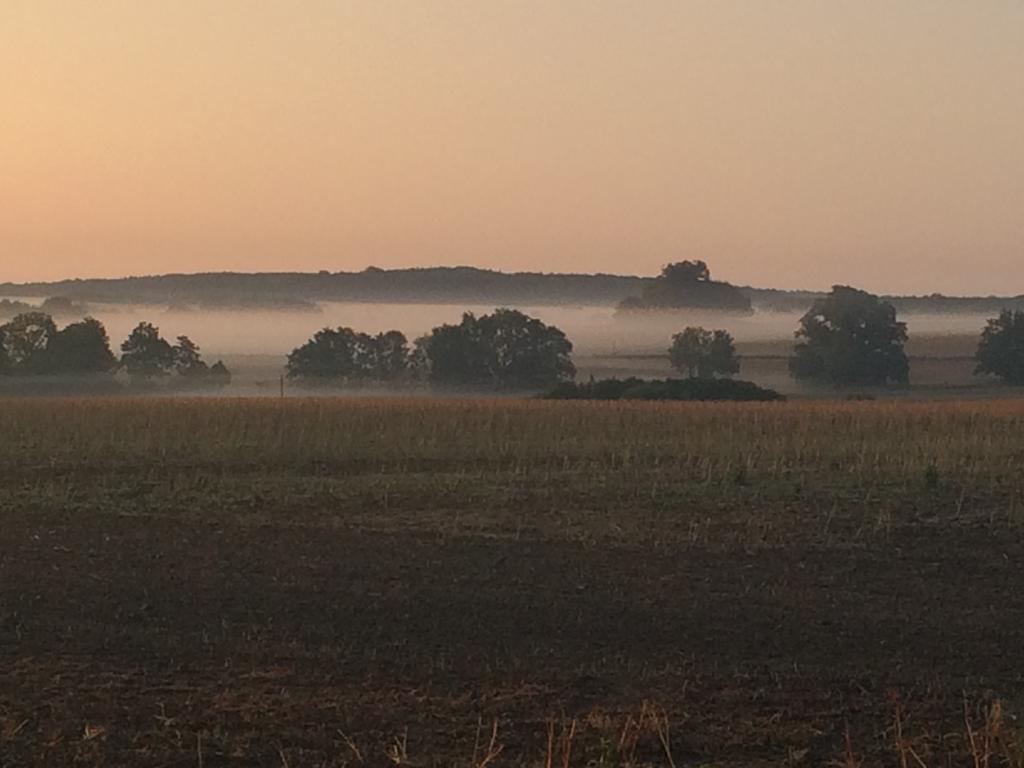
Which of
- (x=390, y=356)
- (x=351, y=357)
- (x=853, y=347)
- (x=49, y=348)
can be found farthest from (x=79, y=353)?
(x=853, y=347)

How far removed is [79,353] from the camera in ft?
226

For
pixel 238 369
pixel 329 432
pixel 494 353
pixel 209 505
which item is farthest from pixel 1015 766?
pixel 238 369

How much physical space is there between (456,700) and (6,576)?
5938 mm

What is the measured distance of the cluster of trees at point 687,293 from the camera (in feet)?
317

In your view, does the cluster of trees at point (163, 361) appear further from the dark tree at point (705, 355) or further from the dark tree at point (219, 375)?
the dark tree at point (705, 355)

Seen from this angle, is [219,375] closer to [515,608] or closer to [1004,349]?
[1004,349]

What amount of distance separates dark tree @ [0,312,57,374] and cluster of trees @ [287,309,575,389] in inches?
475

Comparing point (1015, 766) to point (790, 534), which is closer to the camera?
point (1015, 766)

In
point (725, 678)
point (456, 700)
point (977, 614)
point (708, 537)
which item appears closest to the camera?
point (456, 700)

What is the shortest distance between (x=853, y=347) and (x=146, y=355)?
115ft

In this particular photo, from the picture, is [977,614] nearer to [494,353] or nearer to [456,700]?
[456,700]

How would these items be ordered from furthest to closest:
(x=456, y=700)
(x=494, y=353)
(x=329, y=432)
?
1. (x=494, y=353)
2. (x=329, y=432)
3. (x=456, y=700)

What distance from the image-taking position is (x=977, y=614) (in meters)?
10.7

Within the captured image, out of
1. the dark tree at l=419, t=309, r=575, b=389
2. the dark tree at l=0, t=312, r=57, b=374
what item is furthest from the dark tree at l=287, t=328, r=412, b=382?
the dark tree at l=0, t=312, r=57, b=374
